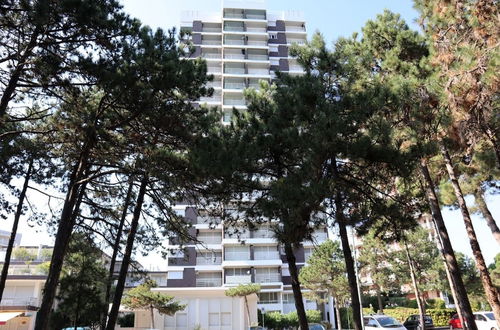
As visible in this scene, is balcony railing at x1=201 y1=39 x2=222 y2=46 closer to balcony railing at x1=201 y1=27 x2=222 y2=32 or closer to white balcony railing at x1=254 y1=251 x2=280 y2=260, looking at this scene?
balcony railing at x1=201 y1=27 x2=222 y2=32

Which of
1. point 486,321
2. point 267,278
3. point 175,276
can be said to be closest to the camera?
point 486,321

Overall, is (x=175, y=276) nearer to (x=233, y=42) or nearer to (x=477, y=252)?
(x=233, y=42)

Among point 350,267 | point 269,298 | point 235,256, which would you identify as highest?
point 235,256

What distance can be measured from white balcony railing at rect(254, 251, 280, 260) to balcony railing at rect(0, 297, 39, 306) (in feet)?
64.7

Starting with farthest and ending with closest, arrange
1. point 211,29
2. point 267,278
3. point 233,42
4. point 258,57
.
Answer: point 211,29, point 233,42, point 258,57, point 267,278

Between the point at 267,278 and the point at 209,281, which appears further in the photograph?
the point at 209,281

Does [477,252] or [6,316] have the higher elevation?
[6,316]

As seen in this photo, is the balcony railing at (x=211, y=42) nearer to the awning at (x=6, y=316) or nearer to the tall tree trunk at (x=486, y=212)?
the awning at (x=6, y=316)

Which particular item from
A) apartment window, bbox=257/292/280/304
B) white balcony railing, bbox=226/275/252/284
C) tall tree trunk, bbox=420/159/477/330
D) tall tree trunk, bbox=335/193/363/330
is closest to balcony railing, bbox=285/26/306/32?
white balcony railing, bbox=226/275/252/284

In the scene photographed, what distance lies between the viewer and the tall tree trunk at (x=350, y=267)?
336 inches

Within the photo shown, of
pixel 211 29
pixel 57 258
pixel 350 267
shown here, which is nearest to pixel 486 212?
pixel 350 267

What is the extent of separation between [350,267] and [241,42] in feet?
148

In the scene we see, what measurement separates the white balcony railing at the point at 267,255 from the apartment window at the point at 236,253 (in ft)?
3.08

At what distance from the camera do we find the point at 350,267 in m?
8.71
